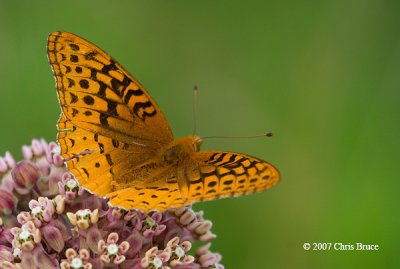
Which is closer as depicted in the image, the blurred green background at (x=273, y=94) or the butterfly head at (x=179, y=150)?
the butterfly head at (x=179, y=150)

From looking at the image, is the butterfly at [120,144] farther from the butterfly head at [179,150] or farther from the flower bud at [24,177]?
the flower bud at [24,177]

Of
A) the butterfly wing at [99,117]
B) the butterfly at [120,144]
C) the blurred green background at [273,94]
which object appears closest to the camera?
the butterfly at [120,144]

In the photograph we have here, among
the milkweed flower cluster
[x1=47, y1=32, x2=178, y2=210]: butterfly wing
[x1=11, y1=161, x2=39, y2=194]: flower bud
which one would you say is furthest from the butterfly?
[x1=11, y1=161, x2=39, y2=194]: flower bud

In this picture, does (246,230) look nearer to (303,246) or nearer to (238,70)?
(303,246)

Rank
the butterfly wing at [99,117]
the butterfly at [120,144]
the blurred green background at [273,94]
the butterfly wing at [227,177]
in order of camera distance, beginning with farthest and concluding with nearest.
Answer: the blurred green background at [273,94]
the butterfly wing at [99,117]
the butterfly at [120,144]
the butterfly wing at [227,177]

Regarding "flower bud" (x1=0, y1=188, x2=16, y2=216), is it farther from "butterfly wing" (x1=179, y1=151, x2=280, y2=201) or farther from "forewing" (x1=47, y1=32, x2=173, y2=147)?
"butterfly wing" (x1=179, y1=151, x2=280, y2=201)

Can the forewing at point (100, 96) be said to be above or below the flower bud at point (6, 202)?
above

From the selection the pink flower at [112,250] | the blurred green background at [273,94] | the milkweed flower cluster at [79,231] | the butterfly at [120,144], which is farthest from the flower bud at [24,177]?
the blurred green background at [273,94]
